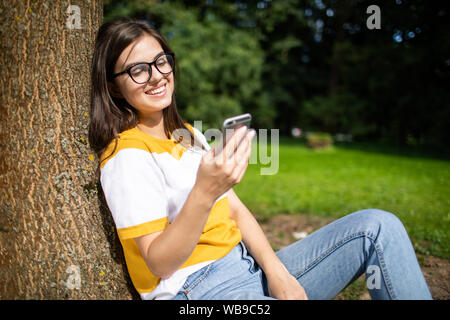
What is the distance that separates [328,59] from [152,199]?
2247 centimetres

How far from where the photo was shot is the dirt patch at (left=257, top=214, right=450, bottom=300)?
2.27m

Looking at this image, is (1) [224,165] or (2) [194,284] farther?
(2) [194,284]

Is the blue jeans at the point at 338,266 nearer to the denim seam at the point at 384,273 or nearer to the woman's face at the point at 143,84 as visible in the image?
the denim seam at the point at 384,273

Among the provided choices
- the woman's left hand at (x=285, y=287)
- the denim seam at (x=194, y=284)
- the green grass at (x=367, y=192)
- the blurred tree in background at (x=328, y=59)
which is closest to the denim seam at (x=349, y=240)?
the woman's left hand at (x=285, y=287)

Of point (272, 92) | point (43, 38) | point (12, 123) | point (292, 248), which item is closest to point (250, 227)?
point (292, 248)

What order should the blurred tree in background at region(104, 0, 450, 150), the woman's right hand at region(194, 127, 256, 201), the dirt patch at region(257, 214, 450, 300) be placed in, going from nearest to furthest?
the woman's right hand at region(194, 127, 256, 201) → the dirt patch at region(257, 214, 450, 300) → the blurred tree in background at region(104, 0, 450, 150)

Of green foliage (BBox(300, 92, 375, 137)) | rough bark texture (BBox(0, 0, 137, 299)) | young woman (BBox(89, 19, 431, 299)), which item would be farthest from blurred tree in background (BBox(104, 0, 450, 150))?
rough bark texture (BBox(0, 0, 137, 299))

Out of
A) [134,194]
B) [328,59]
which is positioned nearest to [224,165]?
Answer: [134,194]

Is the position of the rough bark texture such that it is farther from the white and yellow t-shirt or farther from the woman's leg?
the woman's leg

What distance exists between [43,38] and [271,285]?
1467mm

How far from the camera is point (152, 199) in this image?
3.79 ft

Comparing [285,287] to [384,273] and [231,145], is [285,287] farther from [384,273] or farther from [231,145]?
[231,145]

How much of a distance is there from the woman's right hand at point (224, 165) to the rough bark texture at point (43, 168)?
2.16 ft

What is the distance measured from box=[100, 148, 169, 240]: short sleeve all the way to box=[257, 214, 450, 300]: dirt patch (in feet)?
5.69
